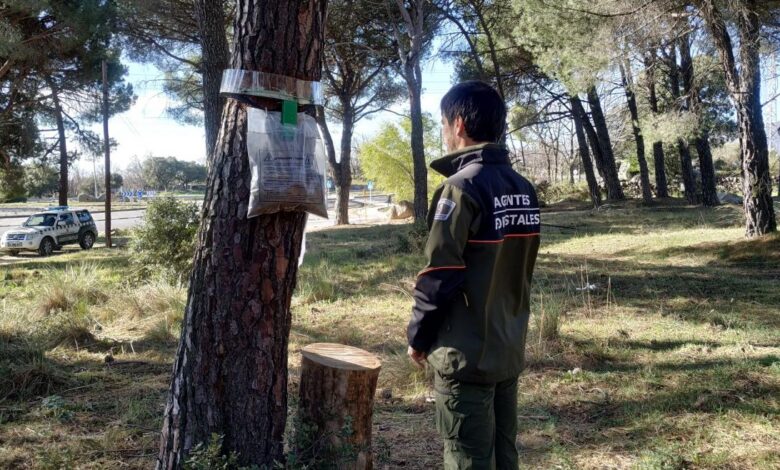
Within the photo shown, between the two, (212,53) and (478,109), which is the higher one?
(212,53)

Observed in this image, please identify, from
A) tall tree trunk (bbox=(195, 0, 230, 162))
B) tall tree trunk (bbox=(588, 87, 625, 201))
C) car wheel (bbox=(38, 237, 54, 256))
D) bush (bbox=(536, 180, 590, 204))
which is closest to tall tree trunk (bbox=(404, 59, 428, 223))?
tall tree trunk (bbox=(588, 87, 625, 201))

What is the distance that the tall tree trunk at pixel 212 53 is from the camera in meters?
7.93

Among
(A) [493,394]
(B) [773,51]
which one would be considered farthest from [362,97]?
(A) [493,394]

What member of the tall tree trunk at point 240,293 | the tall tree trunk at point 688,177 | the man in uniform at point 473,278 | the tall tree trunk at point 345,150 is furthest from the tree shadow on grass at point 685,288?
the tall tree trunk at point 345,150

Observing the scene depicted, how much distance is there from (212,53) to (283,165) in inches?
244

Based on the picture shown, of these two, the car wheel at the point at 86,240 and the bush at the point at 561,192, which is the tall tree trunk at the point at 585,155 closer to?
the bush at the point at 561,192

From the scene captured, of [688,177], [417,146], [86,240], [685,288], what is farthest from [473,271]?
[86,240]

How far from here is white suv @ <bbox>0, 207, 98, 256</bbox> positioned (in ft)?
65.9

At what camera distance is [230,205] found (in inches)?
95.9

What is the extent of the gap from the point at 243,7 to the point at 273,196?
79 cm

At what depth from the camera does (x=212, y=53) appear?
793 centimetres

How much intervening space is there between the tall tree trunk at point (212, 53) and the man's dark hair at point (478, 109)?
6208mm

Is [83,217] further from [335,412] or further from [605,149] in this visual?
[335,412]

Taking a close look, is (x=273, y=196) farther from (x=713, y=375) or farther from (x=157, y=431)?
(x=713, y=375)
